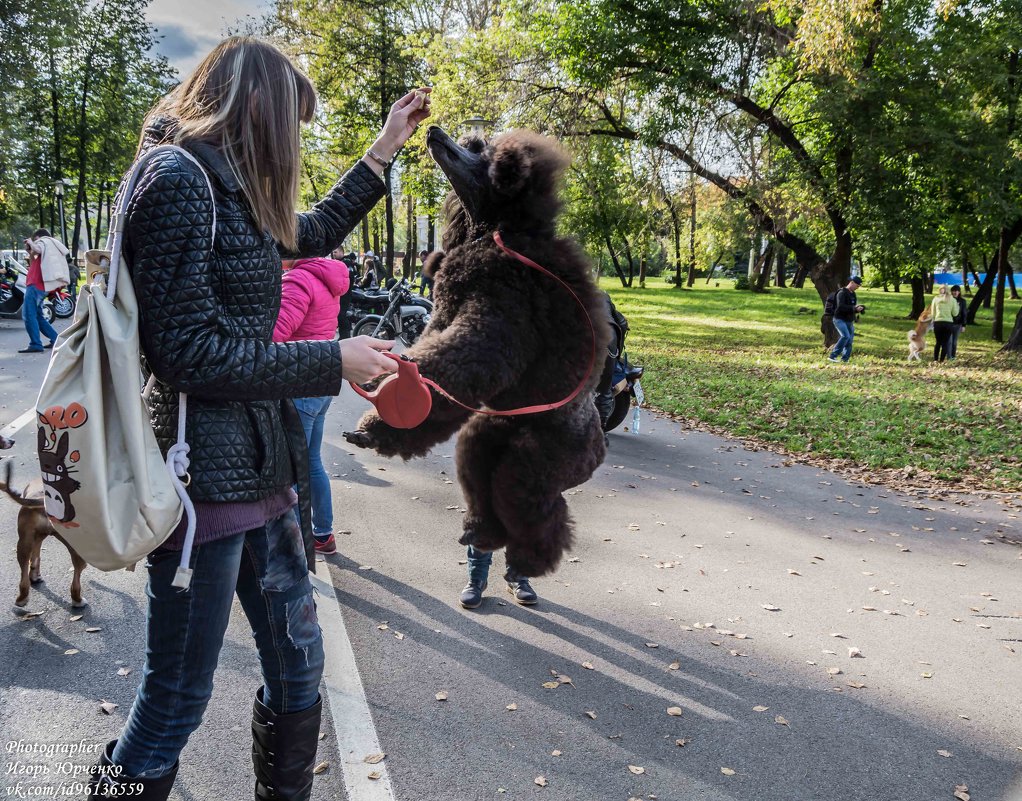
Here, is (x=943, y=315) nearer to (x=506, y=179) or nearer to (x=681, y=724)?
(x=681, y=724)

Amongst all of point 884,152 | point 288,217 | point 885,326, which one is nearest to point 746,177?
point 884,152

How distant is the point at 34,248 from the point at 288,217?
14218 mm

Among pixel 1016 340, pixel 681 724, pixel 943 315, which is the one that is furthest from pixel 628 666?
pixel 1016 340

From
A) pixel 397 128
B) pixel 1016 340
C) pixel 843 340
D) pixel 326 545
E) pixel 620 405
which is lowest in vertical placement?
pixel 326 545

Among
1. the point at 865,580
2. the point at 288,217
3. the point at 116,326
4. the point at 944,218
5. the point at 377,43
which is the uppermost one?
the point at 377,43

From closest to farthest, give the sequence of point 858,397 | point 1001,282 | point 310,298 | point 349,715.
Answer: point 349,715 < point 310,298 < point 858,397 < point 1001,282

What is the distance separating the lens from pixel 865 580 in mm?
5152

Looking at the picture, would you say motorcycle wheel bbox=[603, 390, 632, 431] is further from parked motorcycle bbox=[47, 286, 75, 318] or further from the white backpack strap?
parked motorcycle bbox=[47, 286, 75, 318]

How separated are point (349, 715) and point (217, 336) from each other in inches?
80.5

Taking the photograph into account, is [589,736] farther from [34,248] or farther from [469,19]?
[469,19]

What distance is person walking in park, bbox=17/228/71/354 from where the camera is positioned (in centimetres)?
1330

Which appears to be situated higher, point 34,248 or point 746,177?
point 746,177

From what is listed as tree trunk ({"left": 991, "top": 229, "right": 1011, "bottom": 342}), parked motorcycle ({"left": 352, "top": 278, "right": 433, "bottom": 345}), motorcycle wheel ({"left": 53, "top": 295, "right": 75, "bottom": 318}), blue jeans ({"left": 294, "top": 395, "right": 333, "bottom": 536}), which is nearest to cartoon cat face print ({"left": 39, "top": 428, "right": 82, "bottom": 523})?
blue jeans ({"left": 294, "top": 395, "right": 333, "bottom": 536})

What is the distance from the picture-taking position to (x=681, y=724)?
10.9 ft
